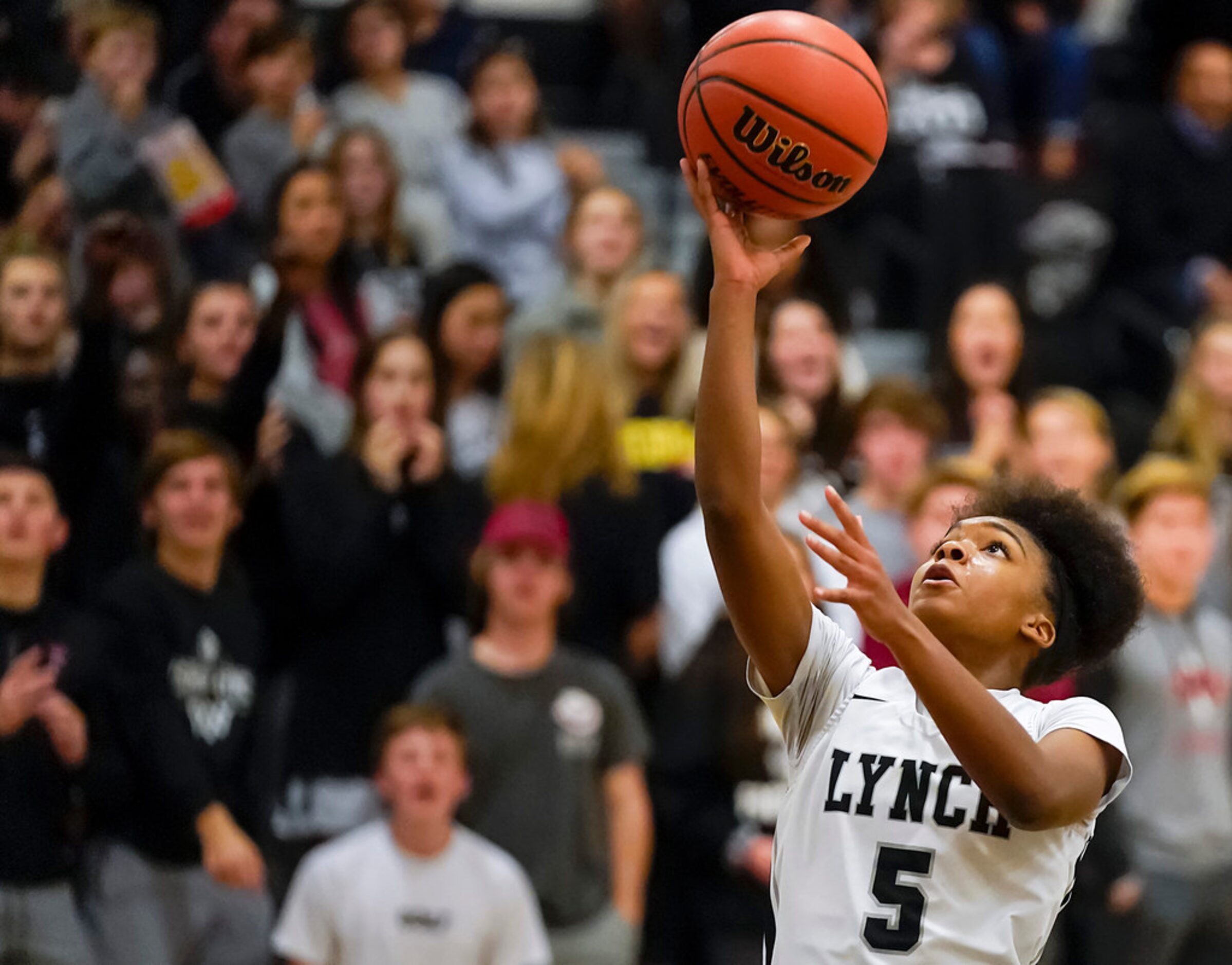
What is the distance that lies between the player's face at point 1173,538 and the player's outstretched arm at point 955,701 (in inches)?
151

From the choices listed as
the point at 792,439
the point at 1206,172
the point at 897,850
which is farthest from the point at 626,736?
the point at 1206,172

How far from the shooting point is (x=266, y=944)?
5.63 m

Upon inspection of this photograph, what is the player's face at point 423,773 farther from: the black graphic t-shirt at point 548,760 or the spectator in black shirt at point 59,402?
the spectator in black shirt at point 59,402

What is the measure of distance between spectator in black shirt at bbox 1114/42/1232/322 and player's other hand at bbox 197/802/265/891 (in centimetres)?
579

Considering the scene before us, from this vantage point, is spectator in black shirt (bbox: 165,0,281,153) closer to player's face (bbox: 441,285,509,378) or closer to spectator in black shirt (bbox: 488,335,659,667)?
player's face (bbox: 441,285,509,378)

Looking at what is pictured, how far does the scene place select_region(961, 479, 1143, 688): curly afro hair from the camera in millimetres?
3357

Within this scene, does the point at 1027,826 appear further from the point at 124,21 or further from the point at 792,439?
the point at 124,21

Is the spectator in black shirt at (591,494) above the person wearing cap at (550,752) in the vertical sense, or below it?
above

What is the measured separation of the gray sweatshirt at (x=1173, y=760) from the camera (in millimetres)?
6551

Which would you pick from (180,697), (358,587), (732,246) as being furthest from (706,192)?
(358,587)

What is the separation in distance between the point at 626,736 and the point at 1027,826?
10.3ft

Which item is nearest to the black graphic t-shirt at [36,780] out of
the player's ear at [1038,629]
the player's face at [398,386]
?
the player's face at [398,386]

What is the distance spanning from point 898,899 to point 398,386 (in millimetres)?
3747

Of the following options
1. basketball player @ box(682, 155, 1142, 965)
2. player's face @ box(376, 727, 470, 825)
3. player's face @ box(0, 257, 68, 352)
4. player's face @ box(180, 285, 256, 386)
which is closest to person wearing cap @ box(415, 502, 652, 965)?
player's face @ box(376, 727, 470, 825)
